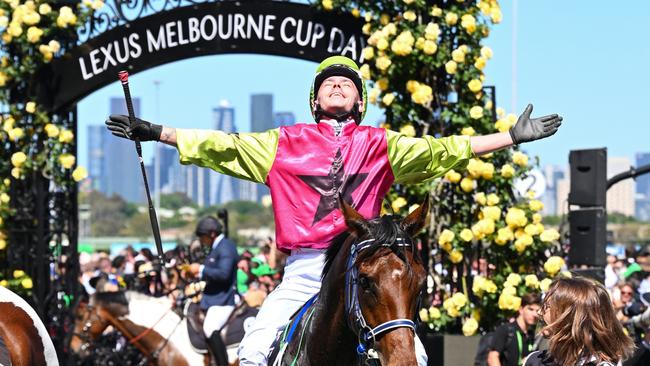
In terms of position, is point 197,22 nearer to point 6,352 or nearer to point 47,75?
point 47,75

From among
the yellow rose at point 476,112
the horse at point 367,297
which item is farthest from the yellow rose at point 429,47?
the horse at point 367,297

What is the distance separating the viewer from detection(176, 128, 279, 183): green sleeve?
588 centimetres

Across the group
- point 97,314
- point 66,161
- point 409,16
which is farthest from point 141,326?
point 409,16

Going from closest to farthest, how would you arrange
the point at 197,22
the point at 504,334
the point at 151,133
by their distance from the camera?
the point at 151,133 → the point at 504,334 → the point at 197,22

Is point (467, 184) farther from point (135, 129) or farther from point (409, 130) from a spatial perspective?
point (135, 129)

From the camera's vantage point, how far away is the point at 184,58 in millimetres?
11539

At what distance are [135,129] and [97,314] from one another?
825cm

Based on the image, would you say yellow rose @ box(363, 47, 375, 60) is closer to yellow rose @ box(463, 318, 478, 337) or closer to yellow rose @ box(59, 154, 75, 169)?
yellow rose @ box(463, 318, 478, 337)

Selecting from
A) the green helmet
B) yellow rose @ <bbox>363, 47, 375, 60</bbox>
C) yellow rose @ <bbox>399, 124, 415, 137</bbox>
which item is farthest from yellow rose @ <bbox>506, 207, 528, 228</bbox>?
the green helmet

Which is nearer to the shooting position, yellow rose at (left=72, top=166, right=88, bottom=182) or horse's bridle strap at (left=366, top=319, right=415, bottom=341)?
horse's bridle strap at (left=366, top=319, right=415, bottom=341)

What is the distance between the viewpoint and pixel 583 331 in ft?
16.0

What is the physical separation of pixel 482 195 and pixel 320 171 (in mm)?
4737

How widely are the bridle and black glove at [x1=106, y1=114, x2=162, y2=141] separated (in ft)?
4.18

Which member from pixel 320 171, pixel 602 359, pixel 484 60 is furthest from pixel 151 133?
pixel 484 60
